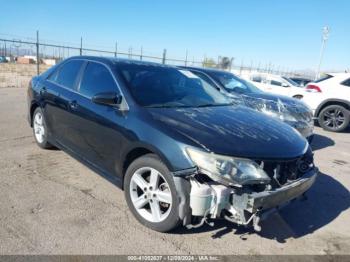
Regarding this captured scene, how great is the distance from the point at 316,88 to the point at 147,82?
24.3ft

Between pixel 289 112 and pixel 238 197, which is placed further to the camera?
pixel 289 112

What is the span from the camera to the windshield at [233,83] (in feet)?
24.2

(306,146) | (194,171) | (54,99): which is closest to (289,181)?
(306,146)

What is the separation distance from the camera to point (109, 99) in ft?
11.1

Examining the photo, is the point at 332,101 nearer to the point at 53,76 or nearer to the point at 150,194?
the point at 53,76

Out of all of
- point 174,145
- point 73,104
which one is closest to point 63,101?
point 73,104

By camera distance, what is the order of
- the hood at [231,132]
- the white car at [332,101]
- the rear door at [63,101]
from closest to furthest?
1. the hood at [231,132]
2. the rear door at [63,101]
3. the white car at [332,101]

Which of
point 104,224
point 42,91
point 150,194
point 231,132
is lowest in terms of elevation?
point 104,224

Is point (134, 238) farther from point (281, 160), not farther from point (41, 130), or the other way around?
point (41, 130)

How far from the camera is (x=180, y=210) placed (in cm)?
278

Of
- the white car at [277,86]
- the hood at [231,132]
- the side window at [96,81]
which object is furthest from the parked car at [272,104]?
the white car at [277,86]

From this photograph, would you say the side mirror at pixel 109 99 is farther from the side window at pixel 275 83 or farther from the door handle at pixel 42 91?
the side window at pixel 275 83

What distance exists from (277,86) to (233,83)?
4.50m

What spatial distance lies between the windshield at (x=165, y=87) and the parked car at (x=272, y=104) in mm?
2356
